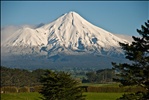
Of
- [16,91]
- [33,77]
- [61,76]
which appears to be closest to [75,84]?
[61,76]

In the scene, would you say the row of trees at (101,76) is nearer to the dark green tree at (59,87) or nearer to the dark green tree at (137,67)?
the dark green tree at (59,87)

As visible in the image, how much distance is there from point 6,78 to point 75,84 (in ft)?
239

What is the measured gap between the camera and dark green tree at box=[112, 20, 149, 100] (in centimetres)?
2238

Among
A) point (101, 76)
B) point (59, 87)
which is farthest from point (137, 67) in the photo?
point (101, 76)

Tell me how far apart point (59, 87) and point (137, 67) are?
9165 millimetres

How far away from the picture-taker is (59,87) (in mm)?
30859

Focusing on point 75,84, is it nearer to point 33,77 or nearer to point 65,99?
point 65,99

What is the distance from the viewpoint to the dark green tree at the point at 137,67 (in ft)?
73.4

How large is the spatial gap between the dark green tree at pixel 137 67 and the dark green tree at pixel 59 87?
7.24 meters

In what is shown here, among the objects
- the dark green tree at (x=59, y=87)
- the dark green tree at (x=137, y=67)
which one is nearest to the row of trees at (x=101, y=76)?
the dark green tree at (x=59, y=87)

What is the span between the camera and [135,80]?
74.6ft

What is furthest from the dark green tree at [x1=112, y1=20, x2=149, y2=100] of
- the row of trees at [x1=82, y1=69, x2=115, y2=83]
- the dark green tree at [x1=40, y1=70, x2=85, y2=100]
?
the row of trees at [x1=82, y1=69, x2=115, y2=83]

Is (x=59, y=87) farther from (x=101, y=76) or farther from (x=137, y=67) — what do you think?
(x=101, y=76)

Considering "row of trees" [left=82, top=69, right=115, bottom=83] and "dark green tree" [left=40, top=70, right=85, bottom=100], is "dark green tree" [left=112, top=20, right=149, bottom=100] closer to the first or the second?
"dark green tree" [left=40, top=70, right=85, bottom=100]
